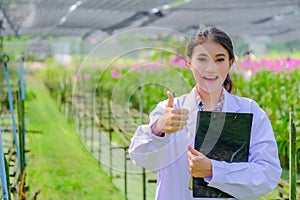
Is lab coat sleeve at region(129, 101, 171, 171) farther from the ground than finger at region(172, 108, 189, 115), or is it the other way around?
finger at region(172, 108, 189, 115)

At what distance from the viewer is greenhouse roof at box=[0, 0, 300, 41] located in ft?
21.6

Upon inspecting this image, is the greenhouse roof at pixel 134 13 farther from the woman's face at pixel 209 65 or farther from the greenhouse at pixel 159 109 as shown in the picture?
the woman's face at pixel 209 65

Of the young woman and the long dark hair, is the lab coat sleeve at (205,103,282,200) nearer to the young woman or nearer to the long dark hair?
the young woman

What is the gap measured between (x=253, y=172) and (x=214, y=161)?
11cm

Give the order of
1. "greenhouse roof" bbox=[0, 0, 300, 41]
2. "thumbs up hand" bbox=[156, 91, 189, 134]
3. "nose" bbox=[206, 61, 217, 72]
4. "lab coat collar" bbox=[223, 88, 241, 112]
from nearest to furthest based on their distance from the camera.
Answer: "thumbs up hand" bbox=[156, 91, 189, 134], "nose" bbox=[206, 61, 217, 72], "lab coat collar" bbox=[223, 88, 241, 112], "greenhouse roof" bbox=[0, 0, 300, 41]

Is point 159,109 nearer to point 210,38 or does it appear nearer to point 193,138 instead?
point 193,138

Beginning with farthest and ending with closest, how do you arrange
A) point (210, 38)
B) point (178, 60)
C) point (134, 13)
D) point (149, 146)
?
1. point (134, 13)
2. point (178, 60)
3. point (210, 38)
4. point (149, 146)

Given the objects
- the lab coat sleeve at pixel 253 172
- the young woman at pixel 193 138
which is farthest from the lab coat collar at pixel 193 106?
the lab coat sleeve at pixel 253 172

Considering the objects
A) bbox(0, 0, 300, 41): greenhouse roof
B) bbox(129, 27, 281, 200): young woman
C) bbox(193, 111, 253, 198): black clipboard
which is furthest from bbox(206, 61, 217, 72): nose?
bbox(0, 0, 300, 41): greenhouse roof

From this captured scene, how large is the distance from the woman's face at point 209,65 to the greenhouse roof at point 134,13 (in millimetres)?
4255

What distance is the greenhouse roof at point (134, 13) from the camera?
6582mm

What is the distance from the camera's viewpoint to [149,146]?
5.14 feet

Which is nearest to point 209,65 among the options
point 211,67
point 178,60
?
point 211,67

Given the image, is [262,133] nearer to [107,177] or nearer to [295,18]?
[107,177]
